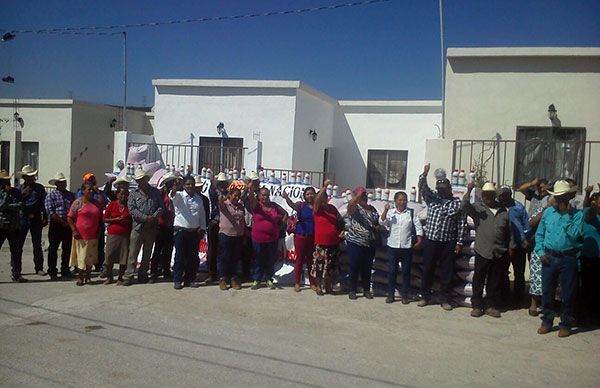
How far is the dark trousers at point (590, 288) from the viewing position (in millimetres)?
7406

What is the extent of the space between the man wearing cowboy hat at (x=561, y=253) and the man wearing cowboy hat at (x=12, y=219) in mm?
8234

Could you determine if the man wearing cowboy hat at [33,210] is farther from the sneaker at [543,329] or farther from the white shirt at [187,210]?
the sneaker at [543,329]

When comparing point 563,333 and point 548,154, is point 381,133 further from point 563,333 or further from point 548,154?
point 563,333

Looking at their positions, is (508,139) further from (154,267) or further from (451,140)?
(154,267)

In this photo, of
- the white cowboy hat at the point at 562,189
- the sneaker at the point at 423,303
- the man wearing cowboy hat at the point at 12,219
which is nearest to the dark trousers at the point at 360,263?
the sneaker at the point at 423,303

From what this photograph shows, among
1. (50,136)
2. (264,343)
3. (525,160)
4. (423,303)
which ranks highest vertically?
(50,136)

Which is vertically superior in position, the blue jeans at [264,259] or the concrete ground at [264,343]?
the blue jeans at [264,259]

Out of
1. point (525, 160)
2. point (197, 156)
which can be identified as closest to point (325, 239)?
point (525, 160)

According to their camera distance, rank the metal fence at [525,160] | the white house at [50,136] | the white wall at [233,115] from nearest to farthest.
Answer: the metal fence at [525,160] < the white wall at [233,115] < the white house at [50,136]

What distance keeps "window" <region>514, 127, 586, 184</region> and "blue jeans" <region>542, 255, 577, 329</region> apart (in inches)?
201

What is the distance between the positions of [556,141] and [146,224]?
830 cm

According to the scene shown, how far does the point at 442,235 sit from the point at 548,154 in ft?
17.3

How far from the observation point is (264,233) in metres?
9.06

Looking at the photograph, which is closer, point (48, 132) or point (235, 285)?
point (235, 285)
